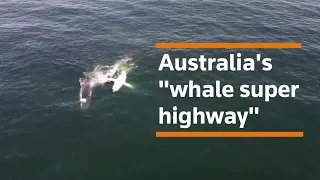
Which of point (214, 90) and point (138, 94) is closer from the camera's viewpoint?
point (138, 94)

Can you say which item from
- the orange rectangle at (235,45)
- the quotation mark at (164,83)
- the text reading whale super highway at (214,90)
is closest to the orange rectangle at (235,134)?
the text reading whale super highway at (214,90)

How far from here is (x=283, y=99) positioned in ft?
240

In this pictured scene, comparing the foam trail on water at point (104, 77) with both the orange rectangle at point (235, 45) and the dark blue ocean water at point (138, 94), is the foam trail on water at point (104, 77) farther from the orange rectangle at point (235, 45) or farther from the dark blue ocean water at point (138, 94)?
the orange rectangle at point (235, 45)

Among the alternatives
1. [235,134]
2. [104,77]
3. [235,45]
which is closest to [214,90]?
[235,134]

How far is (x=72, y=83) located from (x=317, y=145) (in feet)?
177

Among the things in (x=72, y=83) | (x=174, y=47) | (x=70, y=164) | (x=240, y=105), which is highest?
(x=174, y=47)

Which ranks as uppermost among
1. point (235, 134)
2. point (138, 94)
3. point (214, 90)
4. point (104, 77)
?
point (104, 77)

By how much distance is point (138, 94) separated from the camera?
7500 cm

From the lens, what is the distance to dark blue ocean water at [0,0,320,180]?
58188 mm

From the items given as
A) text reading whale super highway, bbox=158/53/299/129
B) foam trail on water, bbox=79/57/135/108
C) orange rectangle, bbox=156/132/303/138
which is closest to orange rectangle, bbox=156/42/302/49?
text reading whale super highway, bbox=158/53/299/129

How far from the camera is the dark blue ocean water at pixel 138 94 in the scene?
58.2m

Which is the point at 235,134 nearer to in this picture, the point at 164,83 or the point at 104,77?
the point at 164,83

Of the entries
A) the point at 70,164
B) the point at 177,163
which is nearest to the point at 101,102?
the point at 70,164

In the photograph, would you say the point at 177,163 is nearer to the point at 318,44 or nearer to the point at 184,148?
the point at 184,148
